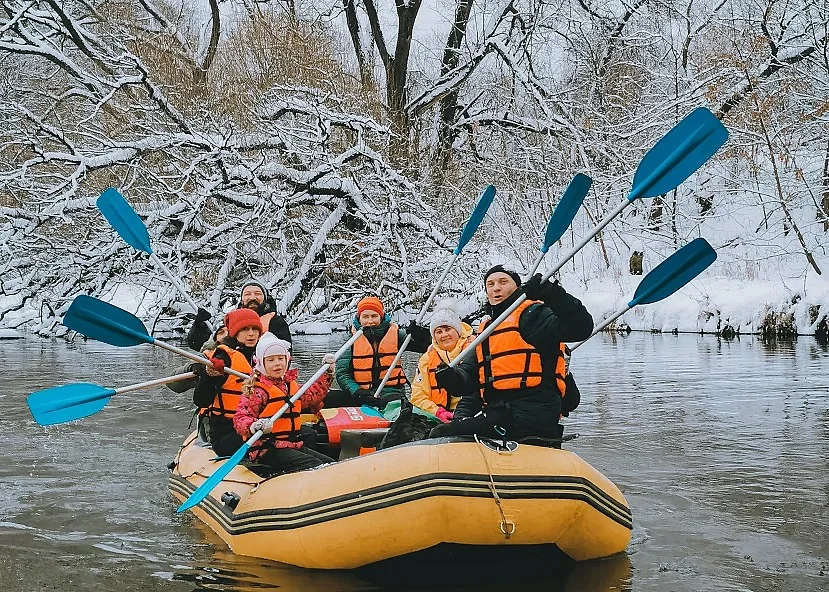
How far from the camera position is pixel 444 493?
3785 millimetres

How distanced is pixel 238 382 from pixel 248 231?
861 cm

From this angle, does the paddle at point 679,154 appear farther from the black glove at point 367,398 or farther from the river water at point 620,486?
the black glove at point 367,398

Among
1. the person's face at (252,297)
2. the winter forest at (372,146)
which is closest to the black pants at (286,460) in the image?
the person's face at (252,297)

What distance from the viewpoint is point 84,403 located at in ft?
16.5

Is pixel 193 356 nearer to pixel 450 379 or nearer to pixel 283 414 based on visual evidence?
pixel 283 414

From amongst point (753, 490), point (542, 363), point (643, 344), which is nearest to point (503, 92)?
point (643, 344)

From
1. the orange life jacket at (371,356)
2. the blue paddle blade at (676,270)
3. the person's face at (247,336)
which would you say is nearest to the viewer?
the blue paddle blade at (676,270)

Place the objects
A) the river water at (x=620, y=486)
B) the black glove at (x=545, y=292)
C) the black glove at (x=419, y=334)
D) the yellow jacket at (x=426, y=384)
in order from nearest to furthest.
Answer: the black glove at (x=545, y=292) → the river water at (x=620, y=486) → the yellow jacket at (x=426, y=384) → the black glove at (x=419, y=334)

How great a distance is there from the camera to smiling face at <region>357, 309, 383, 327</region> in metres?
6.95

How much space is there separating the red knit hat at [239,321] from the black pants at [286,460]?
0.88 m

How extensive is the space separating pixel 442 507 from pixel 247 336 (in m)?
2.13

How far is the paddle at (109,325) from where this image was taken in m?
4.91

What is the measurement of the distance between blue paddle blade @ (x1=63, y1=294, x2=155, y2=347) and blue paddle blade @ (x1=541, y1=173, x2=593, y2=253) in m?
2.15

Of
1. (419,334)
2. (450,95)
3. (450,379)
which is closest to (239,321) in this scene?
(419,334)
